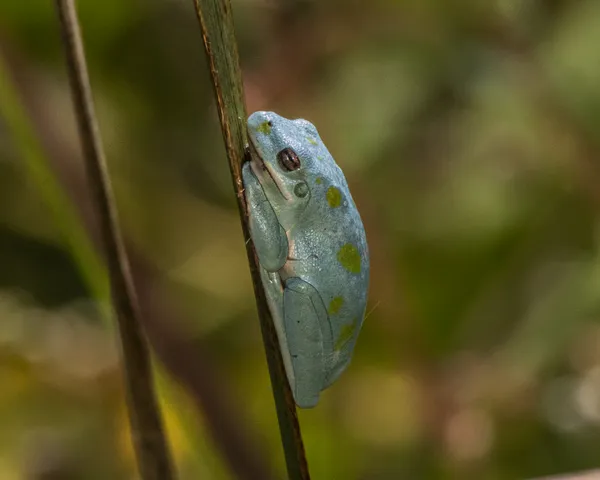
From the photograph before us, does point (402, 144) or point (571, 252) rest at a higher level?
point (402, 144)

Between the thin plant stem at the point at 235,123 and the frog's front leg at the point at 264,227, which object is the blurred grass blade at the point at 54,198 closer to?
the frog's front leg at the point at 264,227

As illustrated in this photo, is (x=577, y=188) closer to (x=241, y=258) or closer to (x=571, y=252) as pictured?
(x=571, y=252)

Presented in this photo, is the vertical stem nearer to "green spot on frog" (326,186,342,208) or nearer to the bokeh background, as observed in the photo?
"green spot on frog" (326,186,342,208)

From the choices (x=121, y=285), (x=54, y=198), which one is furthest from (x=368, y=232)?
(x=121, y=285)

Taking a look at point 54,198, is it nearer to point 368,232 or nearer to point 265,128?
point 265,128

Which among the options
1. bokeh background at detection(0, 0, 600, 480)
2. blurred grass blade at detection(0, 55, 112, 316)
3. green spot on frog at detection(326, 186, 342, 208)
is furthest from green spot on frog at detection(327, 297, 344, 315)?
bokeh background at detection(0, 0, 600, 480)

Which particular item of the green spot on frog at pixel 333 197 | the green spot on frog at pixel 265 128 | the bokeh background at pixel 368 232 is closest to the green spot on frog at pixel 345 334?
the green spot on frog at pixel 333 197

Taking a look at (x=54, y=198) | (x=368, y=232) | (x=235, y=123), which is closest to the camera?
(x=235, y=123)

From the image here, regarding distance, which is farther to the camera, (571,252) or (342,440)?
(571,252)

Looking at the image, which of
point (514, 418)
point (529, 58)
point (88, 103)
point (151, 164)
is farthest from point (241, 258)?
point (88, 103)
